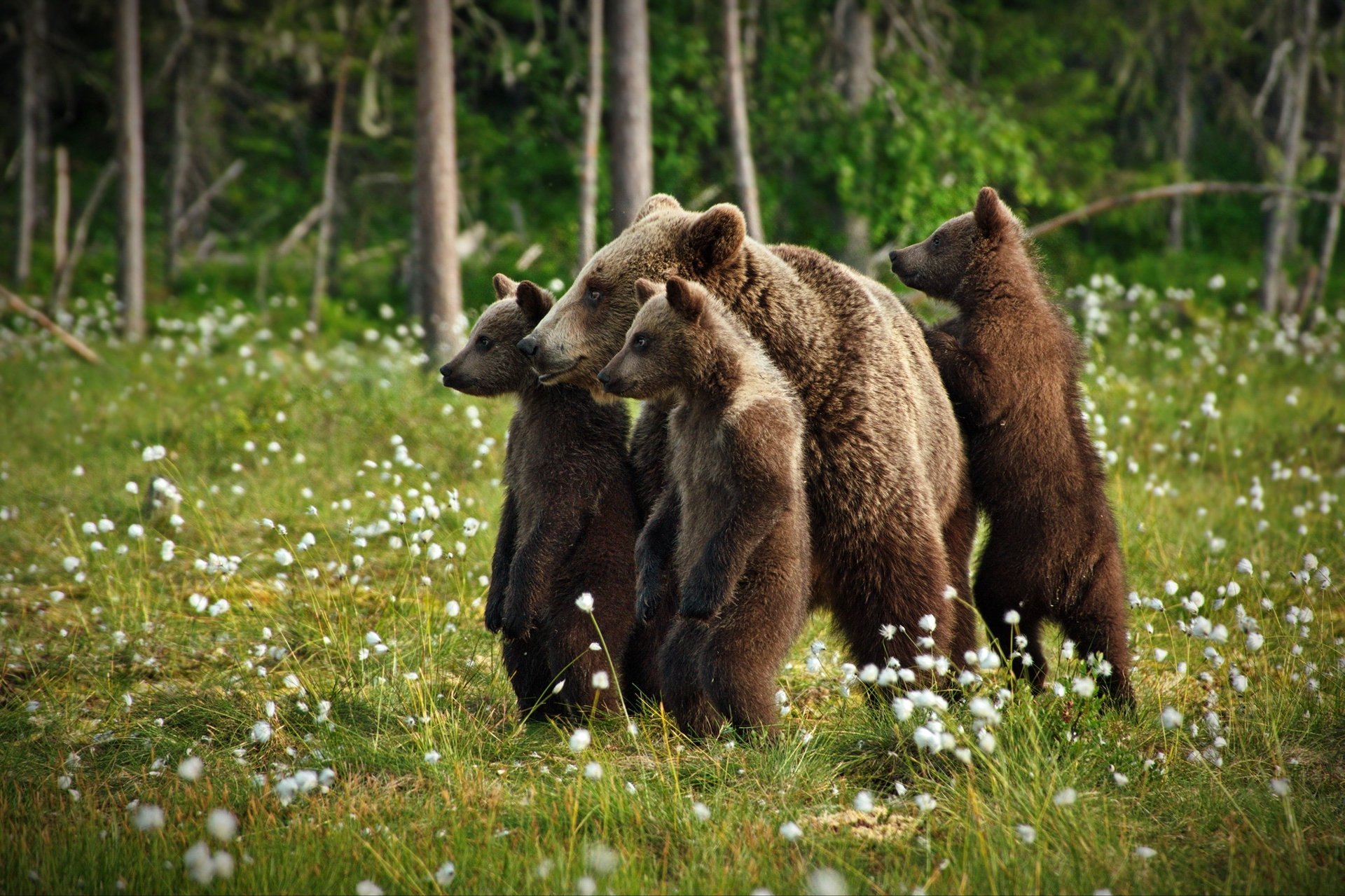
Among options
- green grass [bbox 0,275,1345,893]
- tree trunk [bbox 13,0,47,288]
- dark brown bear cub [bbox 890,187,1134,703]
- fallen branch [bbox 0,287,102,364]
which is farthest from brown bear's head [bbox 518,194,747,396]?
tree trunk [bbox 13,0,47,288]

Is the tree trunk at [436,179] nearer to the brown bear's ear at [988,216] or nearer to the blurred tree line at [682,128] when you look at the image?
the blurred tree line at [682,128]

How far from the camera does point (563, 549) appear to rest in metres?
4.54

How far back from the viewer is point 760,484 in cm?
399

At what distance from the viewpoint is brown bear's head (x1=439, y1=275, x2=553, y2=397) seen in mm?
4969

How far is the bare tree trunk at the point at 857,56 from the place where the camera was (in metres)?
16.5

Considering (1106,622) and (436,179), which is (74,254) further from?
(1106,622)

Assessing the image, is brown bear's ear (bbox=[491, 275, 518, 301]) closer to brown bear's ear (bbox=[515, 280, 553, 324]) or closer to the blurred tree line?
brown bear's ear (bbox=[515, 280, 553, 324])

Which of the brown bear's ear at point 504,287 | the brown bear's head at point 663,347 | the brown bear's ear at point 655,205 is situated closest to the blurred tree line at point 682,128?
the brown bear's ear at point 504,287

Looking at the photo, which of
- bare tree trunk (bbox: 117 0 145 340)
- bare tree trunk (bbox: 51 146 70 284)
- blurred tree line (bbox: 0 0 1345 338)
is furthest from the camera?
blurred tree line (bbox: 0 0 1345 338)

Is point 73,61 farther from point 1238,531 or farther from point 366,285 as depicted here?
point 1238,531

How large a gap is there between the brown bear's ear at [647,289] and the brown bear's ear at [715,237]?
24 centimetres

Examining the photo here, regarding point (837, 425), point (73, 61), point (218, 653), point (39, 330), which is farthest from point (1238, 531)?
point (73, 61)

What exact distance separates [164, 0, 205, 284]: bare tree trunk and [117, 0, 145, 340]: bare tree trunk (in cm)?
269

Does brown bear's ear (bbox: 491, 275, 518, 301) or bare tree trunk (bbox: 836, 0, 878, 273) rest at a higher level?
bare tree trunk (bbox: 836, 0, 878, 273)
